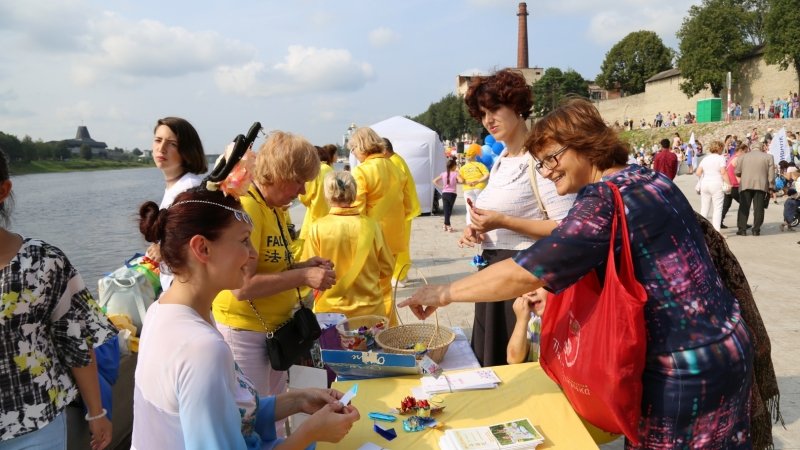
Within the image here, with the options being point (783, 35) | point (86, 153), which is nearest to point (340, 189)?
point (783, 35)

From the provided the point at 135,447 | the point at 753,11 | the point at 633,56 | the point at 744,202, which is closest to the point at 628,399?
the point at 135,447

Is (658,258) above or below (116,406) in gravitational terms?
above

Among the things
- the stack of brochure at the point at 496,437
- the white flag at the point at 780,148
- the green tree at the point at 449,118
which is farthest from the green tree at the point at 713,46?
the stack of brochure at the point at 496,437

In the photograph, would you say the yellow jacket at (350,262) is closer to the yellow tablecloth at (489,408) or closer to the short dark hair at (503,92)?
the short dark hair at (503,92)

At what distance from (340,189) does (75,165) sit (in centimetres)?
5506

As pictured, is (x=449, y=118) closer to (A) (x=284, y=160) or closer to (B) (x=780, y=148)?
(B) (x=780, y=148)

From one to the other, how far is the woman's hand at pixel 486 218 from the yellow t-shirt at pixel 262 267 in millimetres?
971

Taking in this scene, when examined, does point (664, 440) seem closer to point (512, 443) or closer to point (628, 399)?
point (628, 399)

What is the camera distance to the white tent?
13000 millimetres

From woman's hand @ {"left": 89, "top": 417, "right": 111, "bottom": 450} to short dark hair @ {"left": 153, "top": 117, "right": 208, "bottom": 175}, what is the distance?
5.49ft

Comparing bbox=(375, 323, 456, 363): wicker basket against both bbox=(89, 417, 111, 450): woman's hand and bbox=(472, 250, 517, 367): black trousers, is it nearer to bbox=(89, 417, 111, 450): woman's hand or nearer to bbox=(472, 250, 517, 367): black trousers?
bbox=(472, 250, 517, 367): black trousers

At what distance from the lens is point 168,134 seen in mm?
3221

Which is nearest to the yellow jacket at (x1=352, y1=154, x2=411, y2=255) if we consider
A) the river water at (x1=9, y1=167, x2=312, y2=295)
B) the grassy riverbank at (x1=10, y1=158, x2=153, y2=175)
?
the river water at (x1=9, y1=167, x2=312, y2=295)

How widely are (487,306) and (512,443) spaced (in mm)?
1381
